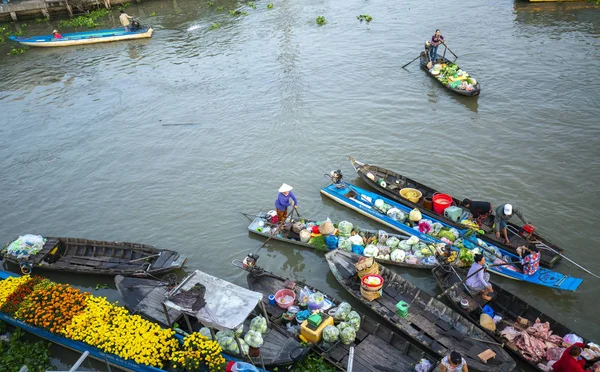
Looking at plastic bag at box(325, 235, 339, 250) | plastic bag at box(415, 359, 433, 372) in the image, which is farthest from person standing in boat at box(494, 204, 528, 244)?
plastic bag at box(415, 359, 433, 372)

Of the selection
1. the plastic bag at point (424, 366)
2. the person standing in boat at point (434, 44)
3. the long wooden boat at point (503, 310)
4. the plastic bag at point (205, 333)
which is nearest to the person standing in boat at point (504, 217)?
the long wooden boat at point (503, 310)

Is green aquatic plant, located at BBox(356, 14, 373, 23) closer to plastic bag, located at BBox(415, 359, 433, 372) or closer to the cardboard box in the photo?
the cardboard box

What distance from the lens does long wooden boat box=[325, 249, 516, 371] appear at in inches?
338

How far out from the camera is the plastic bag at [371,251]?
11.4 metres

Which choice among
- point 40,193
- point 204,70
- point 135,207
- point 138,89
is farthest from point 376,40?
point 40,193

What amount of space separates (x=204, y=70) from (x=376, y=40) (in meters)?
9.72

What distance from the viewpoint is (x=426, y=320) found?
9516mm

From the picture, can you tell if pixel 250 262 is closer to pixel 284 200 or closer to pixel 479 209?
pixel 284 200

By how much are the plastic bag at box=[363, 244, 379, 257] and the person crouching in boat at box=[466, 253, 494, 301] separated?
2347mm

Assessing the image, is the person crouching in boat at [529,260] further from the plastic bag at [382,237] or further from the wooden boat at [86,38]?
the wooden boat at [86,38]

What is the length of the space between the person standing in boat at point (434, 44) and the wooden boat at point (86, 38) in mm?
18228

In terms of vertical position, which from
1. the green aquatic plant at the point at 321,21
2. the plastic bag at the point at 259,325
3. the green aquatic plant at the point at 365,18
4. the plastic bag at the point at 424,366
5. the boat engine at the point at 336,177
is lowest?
the plastic bag at the point at 424,366

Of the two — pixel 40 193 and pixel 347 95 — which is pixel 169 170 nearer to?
pixel 40 193

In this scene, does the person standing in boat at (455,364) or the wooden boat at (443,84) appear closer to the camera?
the person standing in boat at (455,364)
